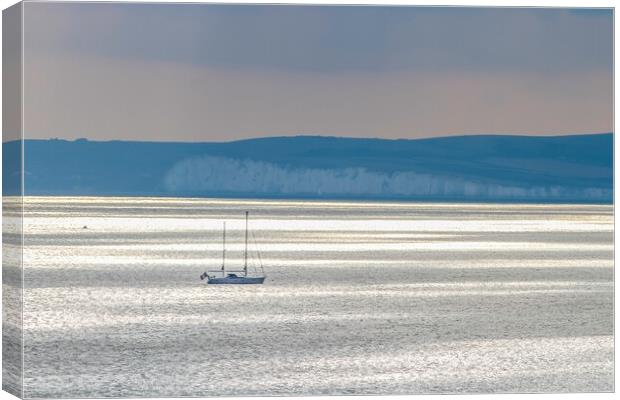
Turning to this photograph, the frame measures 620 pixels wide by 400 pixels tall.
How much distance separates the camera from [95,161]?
2508 centimetres

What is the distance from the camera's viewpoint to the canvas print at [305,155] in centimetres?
1727

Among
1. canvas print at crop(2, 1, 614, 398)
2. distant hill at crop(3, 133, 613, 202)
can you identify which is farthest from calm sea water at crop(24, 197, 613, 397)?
distant hill at crop(3, 133, 613, 202)

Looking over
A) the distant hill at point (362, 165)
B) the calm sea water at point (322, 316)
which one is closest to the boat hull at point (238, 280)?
the calm sea water at point (322, 316)

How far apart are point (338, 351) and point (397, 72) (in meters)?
3.92

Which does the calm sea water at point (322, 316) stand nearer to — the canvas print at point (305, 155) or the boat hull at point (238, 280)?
the canvas print at point (305, 155)

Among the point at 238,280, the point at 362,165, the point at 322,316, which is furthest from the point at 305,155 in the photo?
the point at 238,280

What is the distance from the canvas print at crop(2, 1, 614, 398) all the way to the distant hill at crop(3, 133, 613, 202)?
0.06m

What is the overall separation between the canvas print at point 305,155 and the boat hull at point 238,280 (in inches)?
133

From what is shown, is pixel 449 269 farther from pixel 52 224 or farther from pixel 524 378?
pixel 52 224

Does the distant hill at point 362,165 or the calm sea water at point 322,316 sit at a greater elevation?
the distant hill at point 362,165

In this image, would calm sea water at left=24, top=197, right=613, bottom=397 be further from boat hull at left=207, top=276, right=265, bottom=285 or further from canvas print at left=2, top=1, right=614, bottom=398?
boat hull at left=207, top=276, right=265, bottom=285

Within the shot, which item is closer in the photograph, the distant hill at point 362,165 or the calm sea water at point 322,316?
the calm sea water at point 322,316

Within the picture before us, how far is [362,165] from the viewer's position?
2345cm

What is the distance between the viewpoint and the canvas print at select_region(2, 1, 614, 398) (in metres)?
17.3
